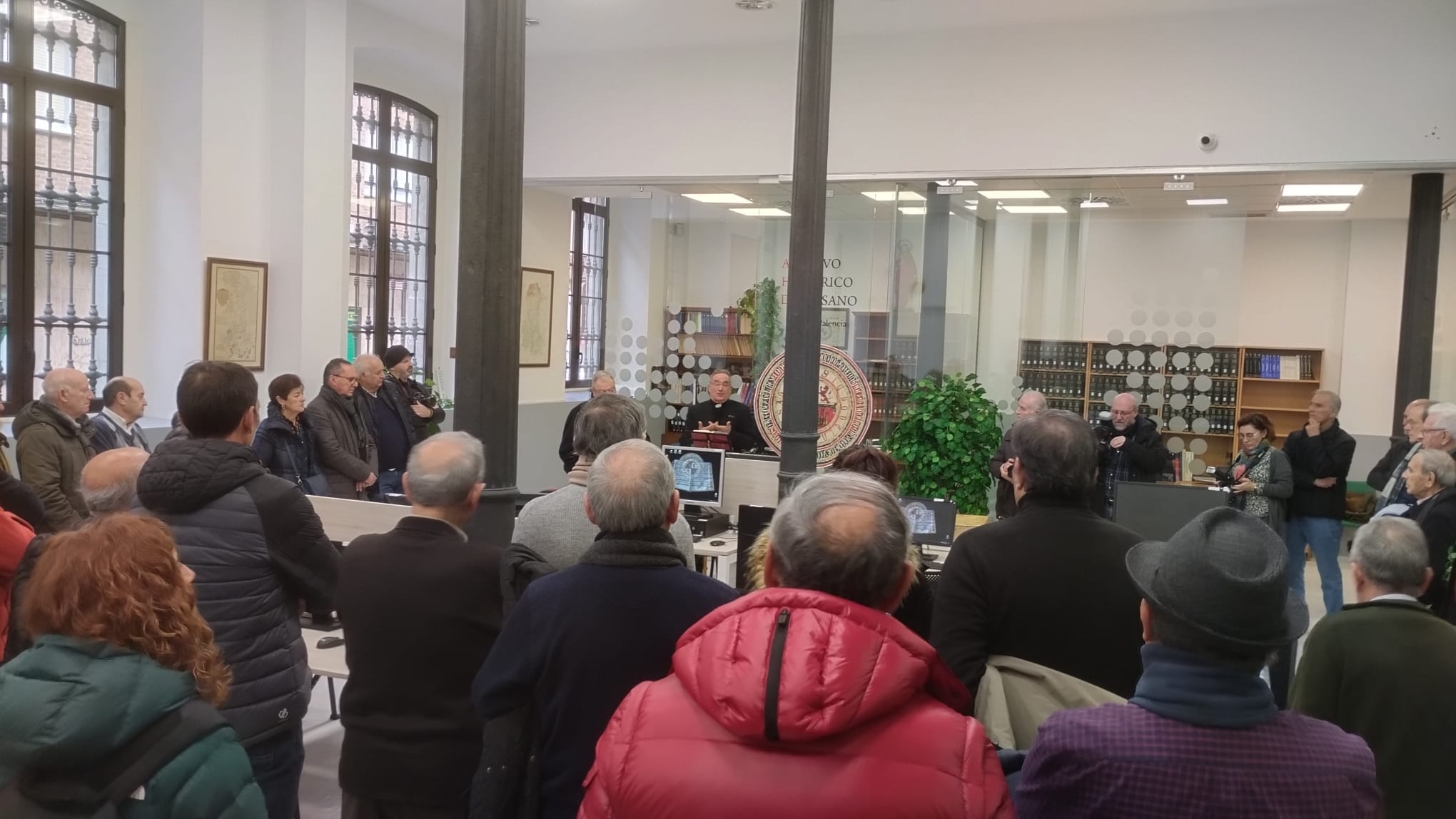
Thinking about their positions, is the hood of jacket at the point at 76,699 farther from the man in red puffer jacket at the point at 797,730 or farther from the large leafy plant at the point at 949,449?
the large leafy plant at the point at 949,449

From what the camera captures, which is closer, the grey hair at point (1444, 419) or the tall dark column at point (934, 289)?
the grey hair at point (1444, 419)

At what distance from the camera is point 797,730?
1.37m

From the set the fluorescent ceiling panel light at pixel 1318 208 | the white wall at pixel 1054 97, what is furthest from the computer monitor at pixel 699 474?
the fluorescent ceiling panel light at pixel 1318 208

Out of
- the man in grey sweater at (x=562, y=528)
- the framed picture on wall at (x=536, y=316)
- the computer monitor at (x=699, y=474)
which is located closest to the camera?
the man in grey sweater at (x=562, y=528)

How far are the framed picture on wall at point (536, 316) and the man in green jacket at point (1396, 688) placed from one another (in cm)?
910

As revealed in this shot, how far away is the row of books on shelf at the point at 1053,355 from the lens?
916 cm

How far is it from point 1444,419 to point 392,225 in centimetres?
874

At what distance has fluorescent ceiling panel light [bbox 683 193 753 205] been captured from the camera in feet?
33.6

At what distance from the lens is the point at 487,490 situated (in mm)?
3971

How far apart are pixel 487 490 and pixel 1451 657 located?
9.60 ft

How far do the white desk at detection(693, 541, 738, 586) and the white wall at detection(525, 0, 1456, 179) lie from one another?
4.27m

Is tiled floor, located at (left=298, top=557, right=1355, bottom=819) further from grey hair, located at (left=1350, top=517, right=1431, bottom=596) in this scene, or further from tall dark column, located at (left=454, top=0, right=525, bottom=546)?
tall dark column, located at (left=454, top=0, right=525, bottom=546)

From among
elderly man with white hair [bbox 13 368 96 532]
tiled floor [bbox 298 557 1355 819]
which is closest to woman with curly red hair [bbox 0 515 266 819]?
tiled floor [bbox 298 557 1355 819]

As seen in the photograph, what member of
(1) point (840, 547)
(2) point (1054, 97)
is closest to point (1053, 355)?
(2) point (1054, 97)
